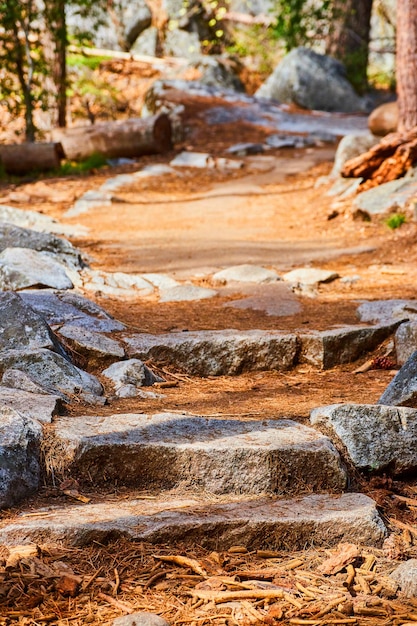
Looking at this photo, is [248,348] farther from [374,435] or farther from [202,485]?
[202,485]

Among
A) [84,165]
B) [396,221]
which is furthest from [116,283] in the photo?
[84,165]

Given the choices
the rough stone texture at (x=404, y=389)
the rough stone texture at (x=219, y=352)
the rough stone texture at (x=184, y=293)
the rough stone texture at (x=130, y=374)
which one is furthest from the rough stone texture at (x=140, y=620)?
the rough stone texture at (x=184, y=293)

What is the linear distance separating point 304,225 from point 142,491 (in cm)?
647

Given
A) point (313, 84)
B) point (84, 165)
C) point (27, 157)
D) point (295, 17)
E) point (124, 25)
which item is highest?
point (124, 25)

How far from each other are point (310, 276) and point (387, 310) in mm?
1244

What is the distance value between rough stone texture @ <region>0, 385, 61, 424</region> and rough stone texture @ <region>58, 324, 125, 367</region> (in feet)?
2.84

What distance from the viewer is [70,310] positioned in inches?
190

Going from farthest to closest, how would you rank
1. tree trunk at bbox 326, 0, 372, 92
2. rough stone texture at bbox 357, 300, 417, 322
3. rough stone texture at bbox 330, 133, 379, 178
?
tree trunk at bbox 326, 0, 372, 92 → rough stone texture at bbox 330, 133, 379, 178 → rough stone texture at bbox 357, 300, 417, 322

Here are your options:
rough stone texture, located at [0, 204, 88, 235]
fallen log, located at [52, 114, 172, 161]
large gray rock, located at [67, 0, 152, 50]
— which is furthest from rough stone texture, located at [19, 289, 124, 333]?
large gray rock, located at [67, 0, 152, 50]

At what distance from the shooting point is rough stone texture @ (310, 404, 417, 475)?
310 centimetres

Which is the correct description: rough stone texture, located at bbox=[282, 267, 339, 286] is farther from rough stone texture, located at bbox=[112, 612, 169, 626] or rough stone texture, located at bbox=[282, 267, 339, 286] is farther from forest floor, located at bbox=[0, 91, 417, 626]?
rough stone texture, located at bbox=[112, 612, 169, 626]

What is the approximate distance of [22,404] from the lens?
3.14 metres

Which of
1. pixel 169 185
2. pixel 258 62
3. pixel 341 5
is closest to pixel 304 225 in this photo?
pixel 169 185

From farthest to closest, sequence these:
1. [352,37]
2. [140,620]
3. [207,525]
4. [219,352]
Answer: [352,37]
[219,352]
[207,525]
[140,620]
